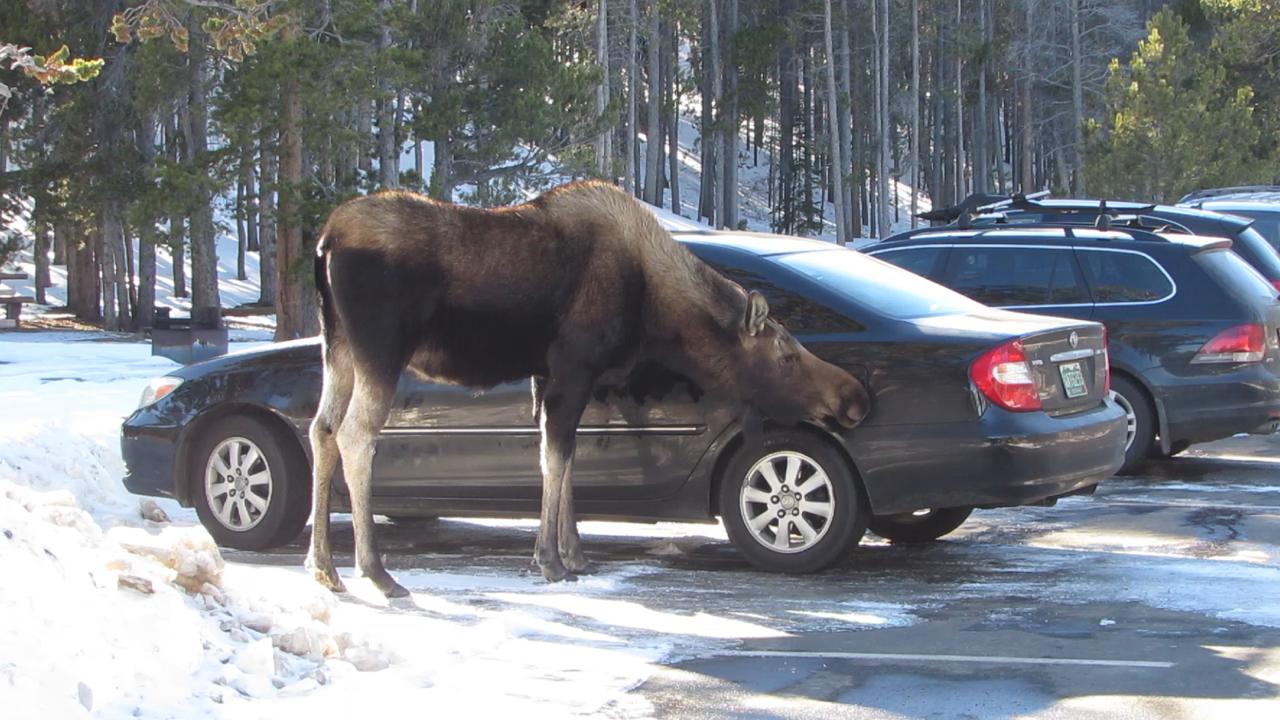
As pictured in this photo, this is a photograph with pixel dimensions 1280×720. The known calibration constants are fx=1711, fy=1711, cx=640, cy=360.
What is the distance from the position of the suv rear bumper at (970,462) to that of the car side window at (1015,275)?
447 cm

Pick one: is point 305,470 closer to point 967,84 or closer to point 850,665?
point 850,665

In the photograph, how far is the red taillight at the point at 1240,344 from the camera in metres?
11.9

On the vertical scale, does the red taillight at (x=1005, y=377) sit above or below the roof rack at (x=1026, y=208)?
below

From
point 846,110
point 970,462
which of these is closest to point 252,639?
point 970,462

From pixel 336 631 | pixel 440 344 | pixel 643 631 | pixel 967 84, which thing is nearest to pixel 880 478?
pixel 643 631

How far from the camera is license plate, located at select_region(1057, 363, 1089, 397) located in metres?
8.50

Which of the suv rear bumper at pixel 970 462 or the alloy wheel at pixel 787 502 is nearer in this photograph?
the suv rear bumper at pixel 970 462

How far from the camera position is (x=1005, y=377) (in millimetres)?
8180

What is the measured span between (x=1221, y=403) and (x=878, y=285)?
13.4 feet

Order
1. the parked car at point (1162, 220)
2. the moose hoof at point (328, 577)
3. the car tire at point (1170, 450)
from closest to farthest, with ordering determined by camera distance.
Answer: the moose hoof at point (328, 577)
the car tire at point (1170, 450)
the parked car at point (1162, 220)

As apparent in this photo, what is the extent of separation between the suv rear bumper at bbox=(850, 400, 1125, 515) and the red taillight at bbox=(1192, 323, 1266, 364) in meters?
4.07

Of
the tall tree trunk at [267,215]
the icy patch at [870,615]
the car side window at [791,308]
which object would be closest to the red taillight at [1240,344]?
the car side window at [791,308]

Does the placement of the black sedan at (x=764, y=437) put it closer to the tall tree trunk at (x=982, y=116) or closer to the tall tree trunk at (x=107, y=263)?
the tall tree trunk at (x=107, y=263)

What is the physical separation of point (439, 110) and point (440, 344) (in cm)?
2415
